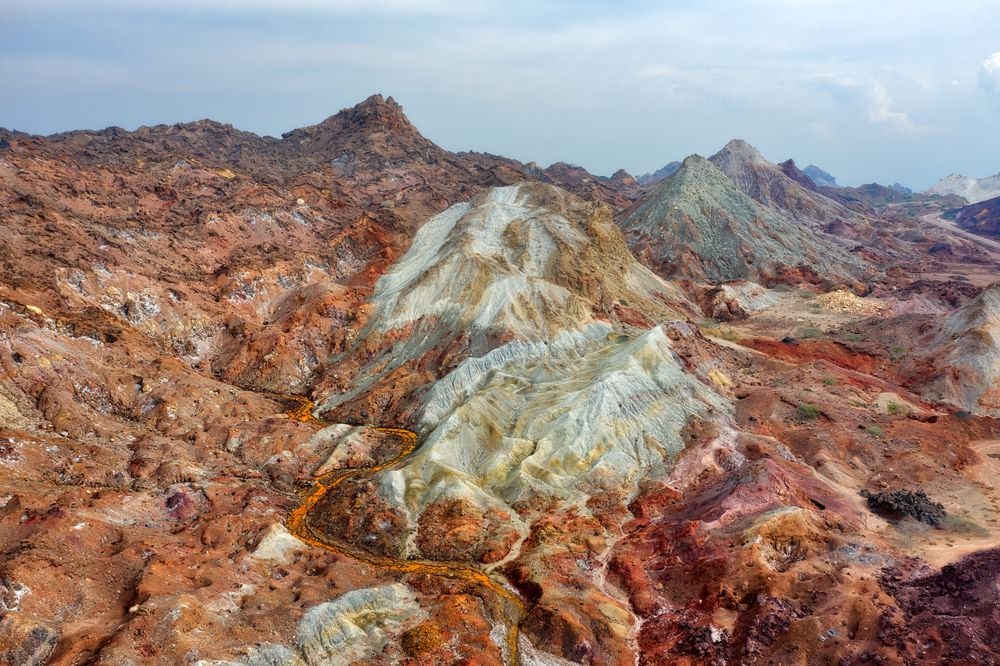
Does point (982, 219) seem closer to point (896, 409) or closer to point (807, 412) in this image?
point (896, 409)

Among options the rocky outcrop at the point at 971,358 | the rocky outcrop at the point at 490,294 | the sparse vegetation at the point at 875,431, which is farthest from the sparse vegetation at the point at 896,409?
the rocky outcrop at the point at 490,294

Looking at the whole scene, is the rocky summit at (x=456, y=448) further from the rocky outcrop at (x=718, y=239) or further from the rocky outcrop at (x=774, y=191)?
the rocky outcrop at (x=774, y=191)

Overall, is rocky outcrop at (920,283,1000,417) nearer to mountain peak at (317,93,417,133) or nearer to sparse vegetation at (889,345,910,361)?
sparse vegetation at (889,345,910,361)

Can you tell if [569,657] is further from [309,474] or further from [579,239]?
[579,239]

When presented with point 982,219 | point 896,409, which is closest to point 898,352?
point 896,409

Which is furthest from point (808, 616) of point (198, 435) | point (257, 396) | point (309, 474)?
point (257, 396)

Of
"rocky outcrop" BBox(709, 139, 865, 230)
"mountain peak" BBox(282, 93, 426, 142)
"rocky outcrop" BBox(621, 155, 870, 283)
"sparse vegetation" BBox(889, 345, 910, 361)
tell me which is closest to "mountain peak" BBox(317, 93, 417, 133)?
"mountain peak" BBox(282, 93, 426, 142)
